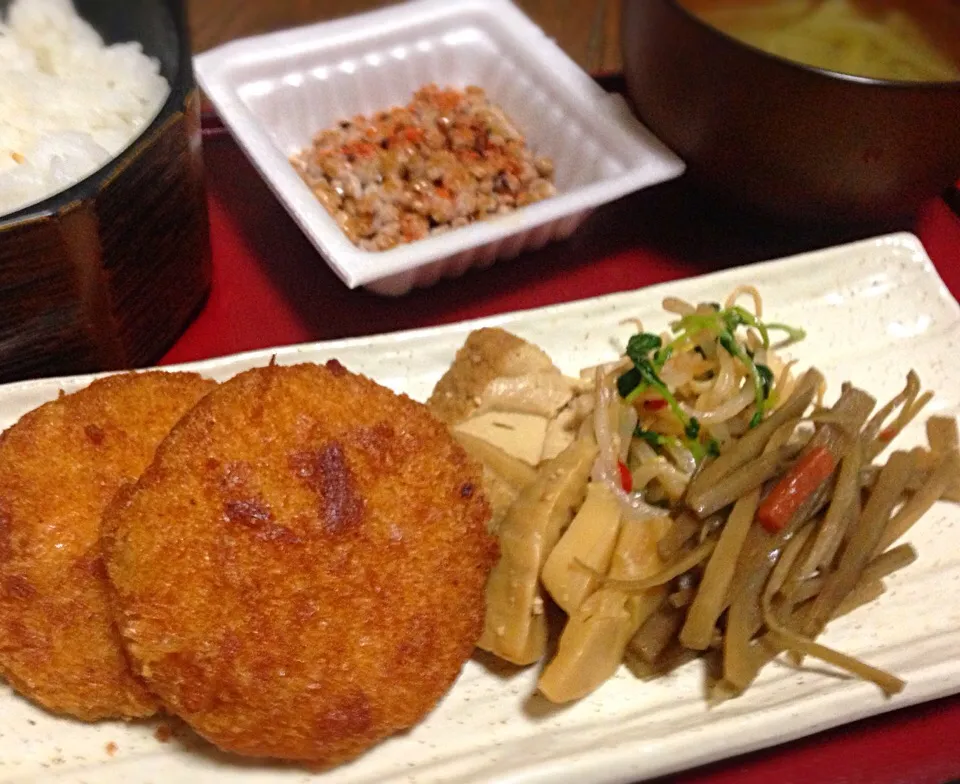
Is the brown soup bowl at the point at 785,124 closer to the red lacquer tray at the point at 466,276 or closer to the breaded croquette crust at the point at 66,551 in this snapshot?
the red lacquer tray at the point at 466,276

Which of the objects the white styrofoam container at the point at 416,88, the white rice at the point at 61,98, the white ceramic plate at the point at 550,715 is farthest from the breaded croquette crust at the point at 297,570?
the white rice at the point at 61,98

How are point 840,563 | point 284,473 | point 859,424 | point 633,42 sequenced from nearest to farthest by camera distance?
point 284,473 < point 840,563 < point 859,424 < point 633,42

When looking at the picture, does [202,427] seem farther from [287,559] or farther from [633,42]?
[633,42]

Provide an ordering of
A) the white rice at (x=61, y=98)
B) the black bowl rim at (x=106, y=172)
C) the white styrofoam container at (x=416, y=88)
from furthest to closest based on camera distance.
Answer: the white styrofoam container at (x=416, y=88) < the white rice at (x=61, y=98) < the black bowl rim at (x=106, y=172)

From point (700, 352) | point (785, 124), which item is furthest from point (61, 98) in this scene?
point (785, 124)

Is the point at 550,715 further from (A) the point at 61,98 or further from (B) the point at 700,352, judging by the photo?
(A) the point at 61,98

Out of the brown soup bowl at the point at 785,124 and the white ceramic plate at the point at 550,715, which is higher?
the brown soup bowl at the point at 785,124

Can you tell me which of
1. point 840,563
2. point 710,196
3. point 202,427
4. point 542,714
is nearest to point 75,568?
point 202,427
